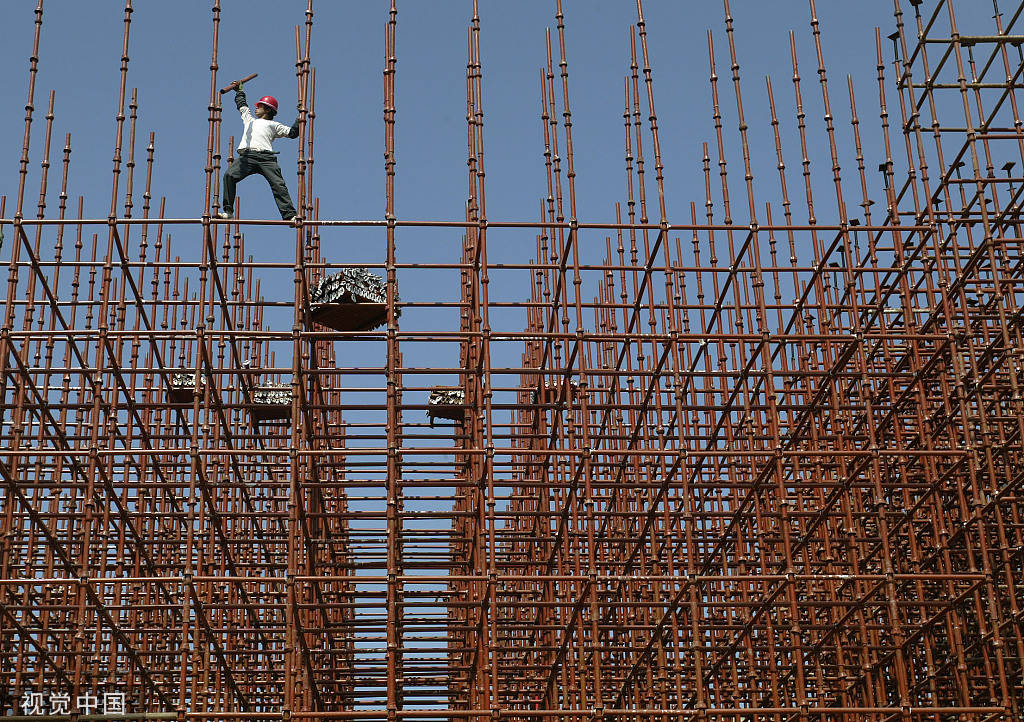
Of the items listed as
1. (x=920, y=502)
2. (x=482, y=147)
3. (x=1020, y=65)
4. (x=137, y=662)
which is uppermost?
(x=1020, y=65)

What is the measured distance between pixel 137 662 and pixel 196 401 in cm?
248

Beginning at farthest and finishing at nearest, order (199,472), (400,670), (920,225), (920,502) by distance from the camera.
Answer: (400,670) < (920,225) < (920,502) < (199,472)

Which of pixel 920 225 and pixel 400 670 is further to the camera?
pixel 400 670

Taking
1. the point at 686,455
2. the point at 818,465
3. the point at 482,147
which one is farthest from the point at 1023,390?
the point at 482,147

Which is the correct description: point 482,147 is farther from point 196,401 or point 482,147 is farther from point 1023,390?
point 1023,390

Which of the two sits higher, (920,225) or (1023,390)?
(920,225)

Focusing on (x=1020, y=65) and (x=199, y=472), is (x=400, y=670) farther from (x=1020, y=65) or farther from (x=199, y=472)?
(x=1020, y=65)

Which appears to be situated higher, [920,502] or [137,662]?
[920,502]

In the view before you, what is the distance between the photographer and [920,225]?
17234 millimetres

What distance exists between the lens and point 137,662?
15.1m

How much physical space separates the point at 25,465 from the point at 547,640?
21.2 feet

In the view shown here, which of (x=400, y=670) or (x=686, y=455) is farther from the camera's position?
(x=400, y=670)

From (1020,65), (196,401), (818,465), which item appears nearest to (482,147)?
(196,401)

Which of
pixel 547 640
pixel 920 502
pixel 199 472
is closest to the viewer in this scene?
pixel 199 472
